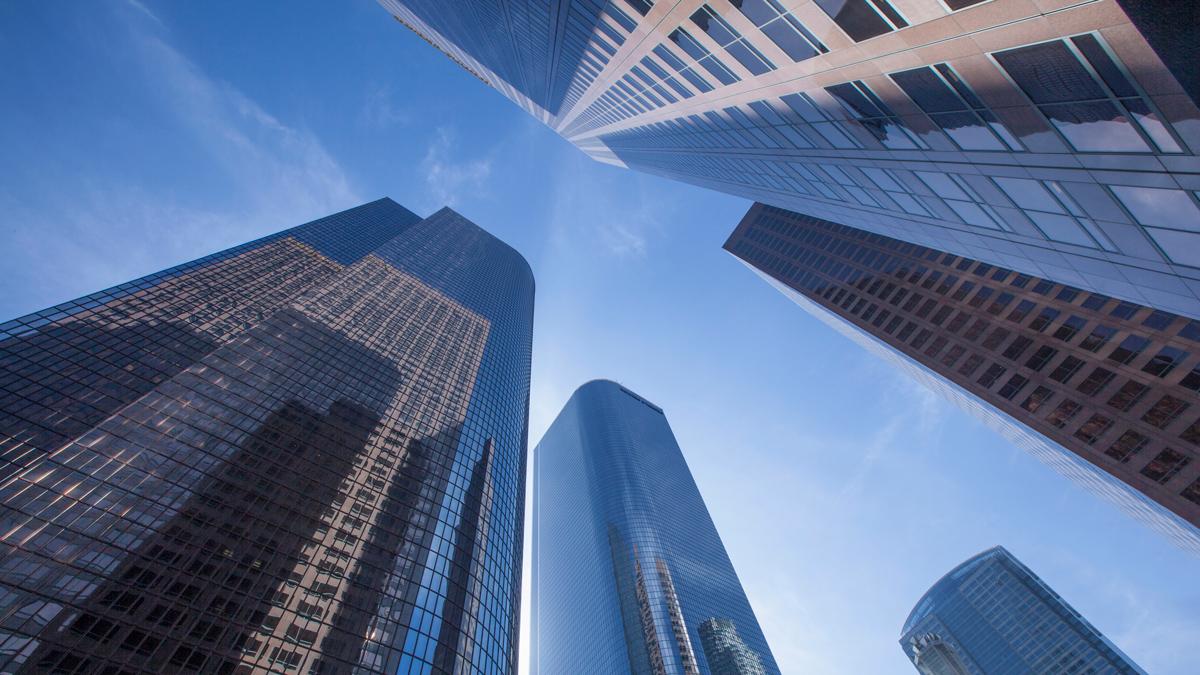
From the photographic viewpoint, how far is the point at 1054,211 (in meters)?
16.1

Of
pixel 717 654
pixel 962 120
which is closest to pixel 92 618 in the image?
pixel 962 120

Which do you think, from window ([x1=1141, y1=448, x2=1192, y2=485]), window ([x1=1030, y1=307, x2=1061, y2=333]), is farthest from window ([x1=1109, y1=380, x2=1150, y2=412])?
window ([x1=1030, y1=307, x2=1061, y2=333])

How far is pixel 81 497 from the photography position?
42438 millimetres

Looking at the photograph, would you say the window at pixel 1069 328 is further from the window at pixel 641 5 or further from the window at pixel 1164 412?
the window at pixel 641 5

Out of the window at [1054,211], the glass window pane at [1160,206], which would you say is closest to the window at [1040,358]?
the window at [1054,211]

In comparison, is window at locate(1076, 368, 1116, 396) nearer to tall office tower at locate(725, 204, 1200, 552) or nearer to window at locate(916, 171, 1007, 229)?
tall office tower at locate(725, 204, 1200, 552)

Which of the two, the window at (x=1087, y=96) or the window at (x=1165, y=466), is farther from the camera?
the window at (x=1165, y=466)

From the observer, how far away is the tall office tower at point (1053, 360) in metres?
51.1

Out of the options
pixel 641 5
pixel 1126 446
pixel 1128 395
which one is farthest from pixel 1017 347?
pixel 641 5

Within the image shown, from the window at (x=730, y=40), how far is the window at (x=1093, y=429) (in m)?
61.7

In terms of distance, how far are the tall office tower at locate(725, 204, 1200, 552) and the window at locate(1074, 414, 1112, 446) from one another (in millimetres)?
114

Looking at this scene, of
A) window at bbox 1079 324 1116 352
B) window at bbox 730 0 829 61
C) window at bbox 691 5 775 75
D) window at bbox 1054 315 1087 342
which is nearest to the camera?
window at bbox 730 0 829 61

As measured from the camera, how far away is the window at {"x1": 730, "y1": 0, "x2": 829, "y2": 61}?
1767 centimetres

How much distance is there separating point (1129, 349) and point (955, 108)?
66316mm
